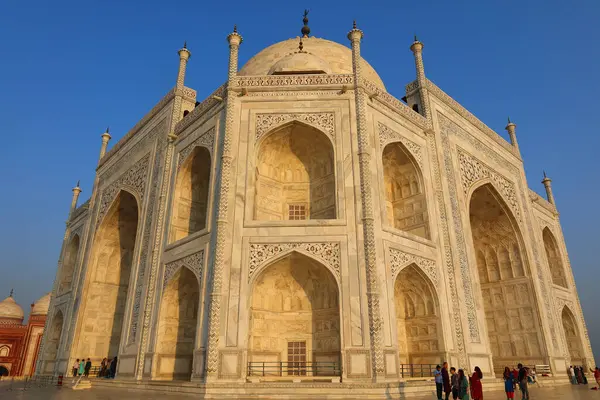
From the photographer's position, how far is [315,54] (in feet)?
66.1

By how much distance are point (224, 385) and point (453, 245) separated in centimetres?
858

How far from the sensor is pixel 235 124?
43.5 feet

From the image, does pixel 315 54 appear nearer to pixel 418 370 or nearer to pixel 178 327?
pixel 178 327

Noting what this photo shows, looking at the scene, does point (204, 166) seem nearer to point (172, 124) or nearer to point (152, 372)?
point (172, 124)

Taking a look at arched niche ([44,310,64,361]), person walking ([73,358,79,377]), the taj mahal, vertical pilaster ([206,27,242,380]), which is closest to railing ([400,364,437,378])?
the taj mahal

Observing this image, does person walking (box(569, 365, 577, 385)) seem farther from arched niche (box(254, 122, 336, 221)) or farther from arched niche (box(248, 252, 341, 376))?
arched niche (box(254, 122, 336, 221))

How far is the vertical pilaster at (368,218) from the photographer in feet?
34.1

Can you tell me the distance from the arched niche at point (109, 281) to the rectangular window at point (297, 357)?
32.9ft

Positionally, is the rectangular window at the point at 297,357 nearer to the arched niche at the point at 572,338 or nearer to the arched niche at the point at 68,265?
the arched niche at the point at 68,265

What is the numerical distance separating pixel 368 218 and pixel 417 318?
404 centimetres

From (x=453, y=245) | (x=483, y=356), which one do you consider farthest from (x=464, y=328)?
(x=453, y=245)

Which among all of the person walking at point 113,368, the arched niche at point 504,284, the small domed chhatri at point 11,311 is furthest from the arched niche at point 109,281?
the small domed chhatri at point 11,311

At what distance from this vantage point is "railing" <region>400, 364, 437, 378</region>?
12.5m

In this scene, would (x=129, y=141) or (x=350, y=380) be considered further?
(x=129, y=141)
